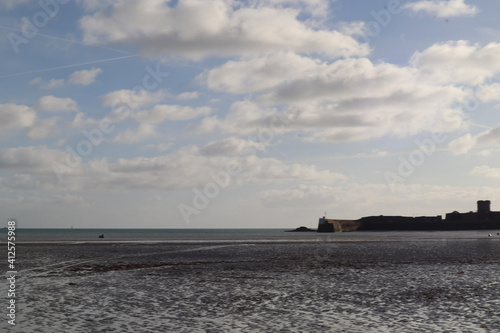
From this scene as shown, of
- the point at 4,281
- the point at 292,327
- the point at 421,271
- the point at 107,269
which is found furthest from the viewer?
the point at 107,269

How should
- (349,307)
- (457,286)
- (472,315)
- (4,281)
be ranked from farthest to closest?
(4,281)
(457,286)
(349,307)
(472,315)

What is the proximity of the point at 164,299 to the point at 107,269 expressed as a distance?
15.7 metres

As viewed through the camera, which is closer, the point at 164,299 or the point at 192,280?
the point at 164,299

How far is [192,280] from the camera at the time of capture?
28062 millimetres

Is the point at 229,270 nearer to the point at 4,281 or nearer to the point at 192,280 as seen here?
the point at 192,280

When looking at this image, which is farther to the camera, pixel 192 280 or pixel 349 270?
Answer: pixel 349 270

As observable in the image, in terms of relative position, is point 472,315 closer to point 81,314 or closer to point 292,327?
point 292,327

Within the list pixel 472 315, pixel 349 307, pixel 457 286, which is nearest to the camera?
pixel 472 315

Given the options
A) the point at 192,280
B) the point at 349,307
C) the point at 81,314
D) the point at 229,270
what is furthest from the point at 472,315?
the point at 229,270

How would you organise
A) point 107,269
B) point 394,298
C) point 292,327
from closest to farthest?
1. point 292,327
2. point 394,298
3. point 107,269

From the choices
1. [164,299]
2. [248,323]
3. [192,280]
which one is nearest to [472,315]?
[248,323]

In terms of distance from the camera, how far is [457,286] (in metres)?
24.9

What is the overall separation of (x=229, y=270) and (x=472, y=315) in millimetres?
19268

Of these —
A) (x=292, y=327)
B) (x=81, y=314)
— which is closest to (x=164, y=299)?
(x=81, y=314)
